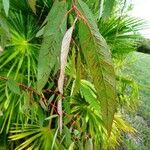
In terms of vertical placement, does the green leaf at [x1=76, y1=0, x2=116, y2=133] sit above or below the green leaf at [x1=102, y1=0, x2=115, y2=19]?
below

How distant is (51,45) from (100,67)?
0.28 feet

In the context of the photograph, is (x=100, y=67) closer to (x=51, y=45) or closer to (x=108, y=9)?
(x=51, y=45)

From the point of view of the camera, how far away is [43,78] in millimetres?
547

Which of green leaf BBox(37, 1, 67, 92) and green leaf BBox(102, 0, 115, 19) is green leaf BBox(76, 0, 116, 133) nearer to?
green leaf BBox(37, 1, 67, 92)

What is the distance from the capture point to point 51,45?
55cm

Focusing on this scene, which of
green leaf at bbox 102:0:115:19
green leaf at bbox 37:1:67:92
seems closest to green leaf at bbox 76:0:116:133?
green leaf at bbox 37:1:67:92

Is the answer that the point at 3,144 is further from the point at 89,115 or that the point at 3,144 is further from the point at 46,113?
the point at 89,115

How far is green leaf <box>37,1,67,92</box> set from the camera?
1.78 feet

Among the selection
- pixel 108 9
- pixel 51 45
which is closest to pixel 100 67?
pixel 51 45

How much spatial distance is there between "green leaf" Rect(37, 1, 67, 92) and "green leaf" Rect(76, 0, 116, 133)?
37mm

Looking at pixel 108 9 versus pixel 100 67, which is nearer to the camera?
pixel 100 67

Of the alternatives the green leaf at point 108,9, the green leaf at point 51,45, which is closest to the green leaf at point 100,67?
the green leaf at point 51,45

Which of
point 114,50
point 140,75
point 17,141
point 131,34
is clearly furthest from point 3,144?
point 140,75

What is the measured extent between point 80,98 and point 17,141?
568 millimetres
